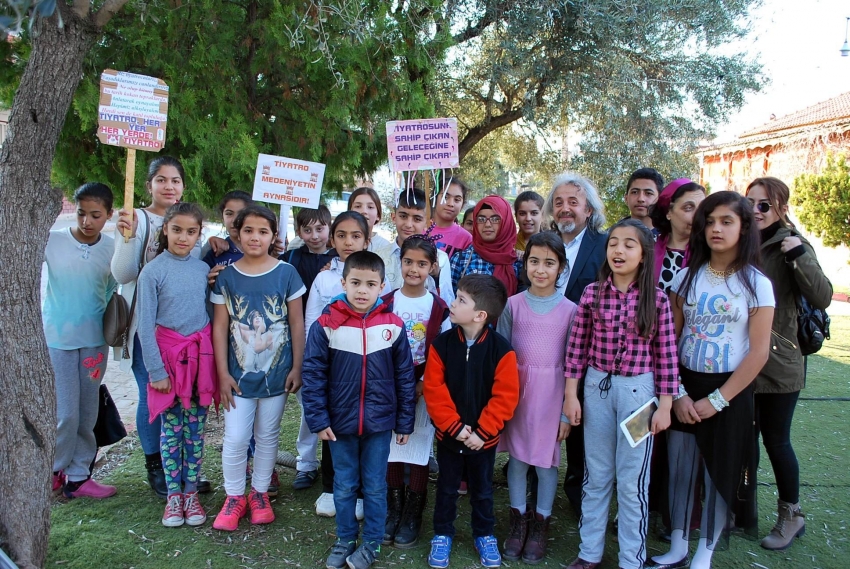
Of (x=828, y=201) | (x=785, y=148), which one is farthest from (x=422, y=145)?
(x=785, y=148)

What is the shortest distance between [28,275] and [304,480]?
1957mm

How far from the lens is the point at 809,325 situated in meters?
3.01

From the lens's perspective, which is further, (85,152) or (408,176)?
(85,152)

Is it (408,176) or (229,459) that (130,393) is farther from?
(408,176)

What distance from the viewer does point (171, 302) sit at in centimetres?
306

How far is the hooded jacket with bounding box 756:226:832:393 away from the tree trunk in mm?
3334

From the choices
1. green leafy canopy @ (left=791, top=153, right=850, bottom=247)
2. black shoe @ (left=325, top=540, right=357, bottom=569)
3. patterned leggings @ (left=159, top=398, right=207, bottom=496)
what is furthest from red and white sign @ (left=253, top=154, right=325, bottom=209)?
green leafy canopy @ (left=791, top=153, right=850, bottom=247)

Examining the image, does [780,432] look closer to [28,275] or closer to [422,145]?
[422,145]

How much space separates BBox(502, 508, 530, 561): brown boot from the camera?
2922 mm

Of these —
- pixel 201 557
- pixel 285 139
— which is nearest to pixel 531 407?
pixel 201 557

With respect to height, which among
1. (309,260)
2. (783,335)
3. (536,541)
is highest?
(309,260)

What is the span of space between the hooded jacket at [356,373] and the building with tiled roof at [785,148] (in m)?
12.6

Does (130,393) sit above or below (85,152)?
below

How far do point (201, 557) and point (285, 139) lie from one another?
10.9 feet
